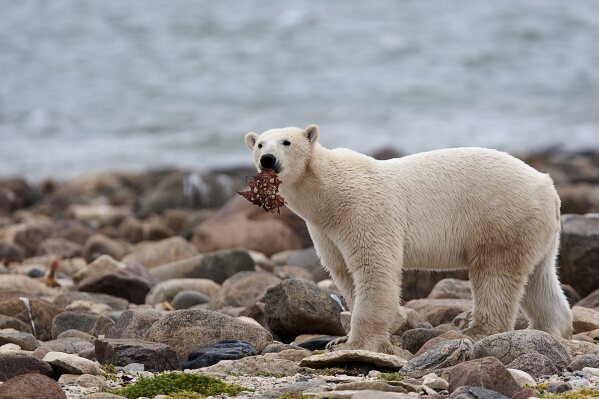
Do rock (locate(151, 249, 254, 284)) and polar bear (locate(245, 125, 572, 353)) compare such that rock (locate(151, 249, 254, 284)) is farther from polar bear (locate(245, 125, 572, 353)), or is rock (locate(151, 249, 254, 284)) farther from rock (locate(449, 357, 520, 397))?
rock (locate(449, 357, 520, 397))

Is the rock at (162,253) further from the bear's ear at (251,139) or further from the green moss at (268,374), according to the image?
the green moss at (268,374)

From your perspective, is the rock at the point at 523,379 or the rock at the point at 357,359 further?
the rock at the point at 357,359

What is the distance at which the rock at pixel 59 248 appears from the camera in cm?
1576

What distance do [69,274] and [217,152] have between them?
55.7ft

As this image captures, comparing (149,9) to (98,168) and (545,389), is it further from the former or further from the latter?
(545,389)

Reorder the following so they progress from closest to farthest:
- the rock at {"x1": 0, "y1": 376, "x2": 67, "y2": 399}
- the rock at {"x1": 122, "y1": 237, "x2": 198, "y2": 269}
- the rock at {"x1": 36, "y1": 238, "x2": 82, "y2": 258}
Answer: the rock at {"x1": 0, "y1": 376, "x2": 67, "y2": 399} → the rock at {"x1": 122, "y1": 237, "x2": 198, "y2": 269} → the rock at {"x1": 36, "y1": 238, "x2": 82, "y2": 258}

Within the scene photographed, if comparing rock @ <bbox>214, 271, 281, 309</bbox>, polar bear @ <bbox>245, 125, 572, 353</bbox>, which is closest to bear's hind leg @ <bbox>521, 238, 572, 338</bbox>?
polar bear @ <bbox>245, 125, 572, 353</bbox>

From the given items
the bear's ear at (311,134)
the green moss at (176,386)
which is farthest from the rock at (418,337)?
the green moss at (176,386)

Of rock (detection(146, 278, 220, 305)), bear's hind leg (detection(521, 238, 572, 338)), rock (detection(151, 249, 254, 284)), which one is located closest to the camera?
bear's hind leg (detection(521, 238, 572, 338))

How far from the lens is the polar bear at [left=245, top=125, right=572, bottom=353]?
8156 millimetres

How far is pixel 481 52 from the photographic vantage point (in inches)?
1610

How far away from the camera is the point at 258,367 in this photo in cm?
723

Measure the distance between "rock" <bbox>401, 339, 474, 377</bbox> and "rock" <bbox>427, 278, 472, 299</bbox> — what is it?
360 cm

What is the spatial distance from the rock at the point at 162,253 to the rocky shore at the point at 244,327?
0.09 feet
